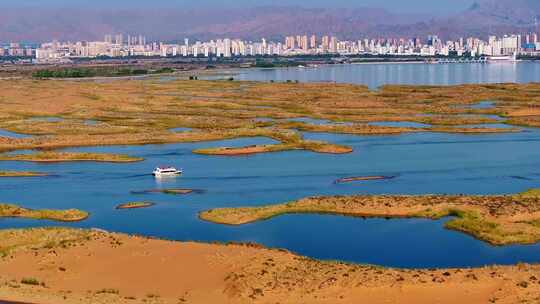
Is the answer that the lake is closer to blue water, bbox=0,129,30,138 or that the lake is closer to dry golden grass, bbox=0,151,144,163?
dry golden grass, bbox=0,151,144,163

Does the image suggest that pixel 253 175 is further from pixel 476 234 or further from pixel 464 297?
pixel 464 297

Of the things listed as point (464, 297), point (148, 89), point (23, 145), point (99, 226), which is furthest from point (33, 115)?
point (464, 297)

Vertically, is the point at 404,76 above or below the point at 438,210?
above

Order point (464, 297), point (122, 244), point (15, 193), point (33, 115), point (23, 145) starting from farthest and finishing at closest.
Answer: point (33, 115), point (23, 145), point (15, 193), point (122, 244), point (464, 297)

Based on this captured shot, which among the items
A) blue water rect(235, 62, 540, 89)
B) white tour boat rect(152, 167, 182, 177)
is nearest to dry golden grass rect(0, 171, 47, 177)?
white tour boat rect(152, 167, 182, 177)

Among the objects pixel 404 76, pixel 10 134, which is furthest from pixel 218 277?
pixel 404 76

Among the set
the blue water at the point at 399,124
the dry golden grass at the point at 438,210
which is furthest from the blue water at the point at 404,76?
the dry golden grass at the point at 438,210

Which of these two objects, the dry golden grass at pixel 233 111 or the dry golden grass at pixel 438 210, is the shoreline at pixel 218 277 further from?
the dry golden grass at pixel 233 111

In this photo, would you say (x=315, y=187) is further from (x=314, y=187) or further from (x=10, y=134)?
(x=10, y=134)
